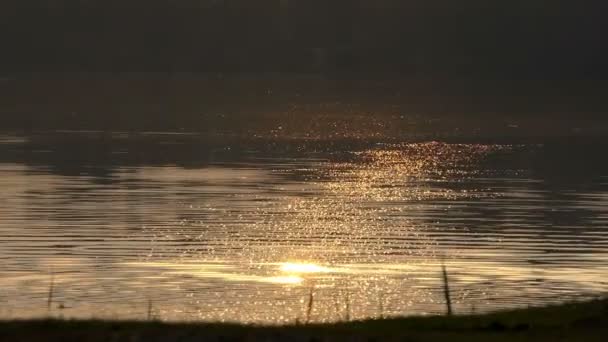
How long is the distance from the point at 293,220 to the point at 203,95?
113882 mm

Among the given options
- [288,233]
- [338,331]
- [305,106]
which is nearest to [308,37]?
[305,106]

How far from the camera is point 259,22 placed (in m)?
180

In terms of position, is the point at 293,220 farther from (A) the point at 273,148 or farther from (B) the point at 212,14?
(B) the point at 212,14

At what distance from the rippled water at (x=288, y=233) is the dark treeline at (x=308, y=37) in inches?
4023

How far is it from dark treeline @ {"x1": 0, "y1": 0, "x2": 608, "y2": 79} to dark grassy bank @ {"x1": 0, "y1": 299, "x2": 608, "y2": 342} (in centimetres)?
14899

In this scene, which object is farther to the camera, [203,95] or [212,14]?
[212,14]

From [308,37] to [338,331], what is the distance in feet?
A: 548

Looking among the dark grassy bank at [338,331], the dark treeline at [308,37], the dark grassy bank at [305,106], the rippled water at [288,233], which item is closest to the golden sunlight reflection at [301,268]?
the rippled water at [288,233]

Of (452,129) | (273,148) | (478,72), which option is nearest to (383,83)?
(478,72)

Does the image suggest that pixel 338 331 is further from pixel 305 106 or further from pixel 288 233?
pixel 305 106

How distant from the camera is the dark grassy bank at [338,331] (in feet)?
48.8

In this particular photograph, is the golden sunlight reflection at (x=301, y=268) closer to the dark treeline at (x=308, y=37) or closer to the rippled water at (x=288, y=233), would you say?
the rippled water at (x=288, y=233)

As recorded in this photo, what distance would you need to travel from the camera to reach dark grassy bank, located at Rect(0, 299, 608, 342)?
48.8 ft

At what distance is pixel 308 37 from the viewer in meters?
181
